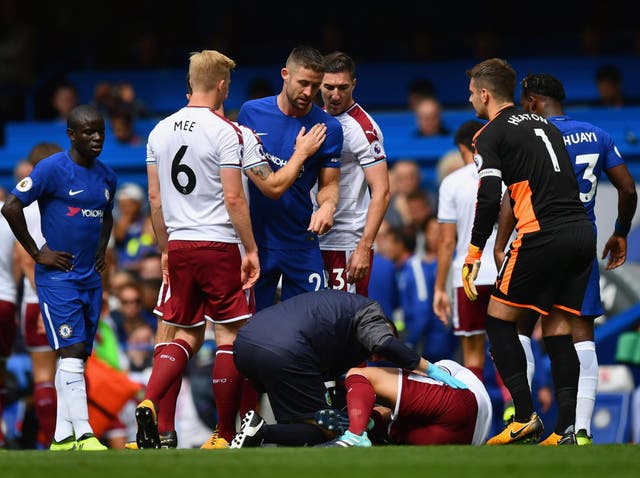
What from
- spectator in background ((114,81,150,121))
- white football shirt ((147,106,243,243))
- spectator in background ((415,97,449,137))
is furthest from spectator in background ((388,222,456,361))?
spectator in background ((114,81,150,121))

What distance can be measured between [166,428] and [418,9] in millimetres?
12324

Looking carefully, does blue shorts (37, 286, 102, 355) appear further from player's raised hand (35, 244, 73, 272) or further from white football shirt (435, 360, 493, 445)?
white football shirt (435, 360, 493, 445)

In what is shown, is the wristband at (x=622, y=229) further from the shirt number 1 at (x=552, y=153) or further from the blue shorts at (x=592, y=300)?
the shirt number 1 at (x=552, y=153)

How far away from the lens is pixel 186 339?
821 cm

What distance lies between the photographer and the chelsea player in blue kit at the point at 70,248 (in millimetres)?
8273

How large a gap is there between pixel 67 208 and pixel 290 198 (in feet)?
4.87

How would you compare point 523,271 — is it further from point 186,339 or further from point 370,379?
point 186,339

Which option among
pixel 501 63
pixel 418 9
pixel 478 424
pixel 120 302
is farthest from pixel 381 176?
pixel 418 9

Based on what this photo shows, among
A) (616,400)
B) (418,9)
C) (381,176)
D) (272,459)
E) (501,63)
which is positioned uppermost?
(418,9)

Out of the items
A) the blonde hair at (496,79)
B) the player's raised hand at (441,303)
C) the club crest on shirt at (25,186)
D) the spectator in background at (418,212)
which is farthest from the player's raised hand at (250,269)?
the spectator in background at (418,212)

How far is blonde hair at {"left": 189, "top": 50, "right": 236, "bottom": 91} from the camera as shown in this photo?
8109mm

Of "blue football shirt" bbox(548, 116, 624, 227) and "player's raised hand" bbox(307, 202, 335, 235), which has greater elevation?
"blue football shirt" bbox(548, 116, 624, 227)

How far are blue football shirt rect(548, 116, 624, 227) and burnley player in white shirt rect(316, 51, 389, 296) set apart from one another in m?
1.30

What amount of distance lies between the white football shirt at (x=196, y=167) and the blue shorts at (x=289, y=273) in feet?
1.44
